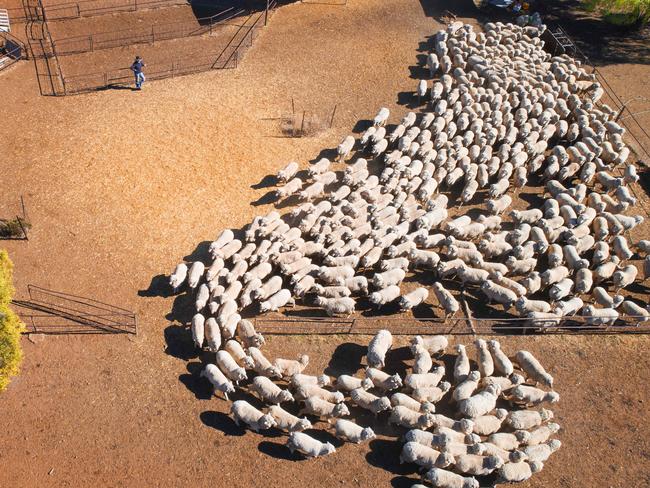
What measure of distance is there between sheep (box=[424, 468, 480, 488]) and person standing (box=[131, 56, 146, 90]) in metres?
23.8

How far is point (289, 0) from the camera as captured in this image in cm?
3806

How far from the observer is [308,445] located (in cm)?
1639

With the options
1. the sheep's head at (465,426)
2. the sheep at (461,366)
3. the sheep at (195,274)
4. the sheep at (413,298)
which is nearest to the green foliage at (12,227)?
the sheep at (195,274)

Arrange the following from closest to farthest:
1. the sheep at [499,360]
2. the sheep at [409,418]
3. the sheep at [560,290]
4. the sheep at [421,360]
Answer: the sheep at [409,418] < the sheep at [421,360] < the sheep at [499,360] < the sheep at [560,290]

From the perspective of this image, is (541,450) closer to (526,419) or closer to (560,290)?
(526,419)

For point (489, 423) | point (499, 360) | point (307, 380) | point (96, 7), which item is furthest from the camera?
point (96, 7)

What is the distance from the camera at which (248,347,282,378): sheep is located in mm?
18031

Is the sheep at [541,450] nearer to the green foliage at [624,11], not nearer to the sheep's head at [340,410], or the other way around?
the sheep's head at [340,410]

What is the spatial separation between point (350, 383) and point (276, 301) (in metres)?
4.13

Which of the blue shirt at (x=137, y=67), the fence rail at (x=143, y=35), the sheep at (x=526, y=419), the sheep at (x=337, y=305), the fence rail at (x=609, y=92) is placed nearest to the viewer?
the sheep at (x=526, y=419)

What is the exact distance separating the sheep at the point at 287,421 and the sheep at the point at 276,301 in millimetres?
3813

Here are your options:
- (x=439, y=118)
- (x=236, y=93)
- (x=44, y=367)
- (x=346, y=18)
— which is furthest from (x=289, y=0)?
(x=44, y=367)

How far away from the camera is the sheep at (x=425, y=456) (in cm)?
1620

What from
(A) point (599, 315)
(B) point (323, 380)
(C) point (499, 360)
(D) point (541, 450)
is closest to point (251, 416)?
(B) point (323, 380)
